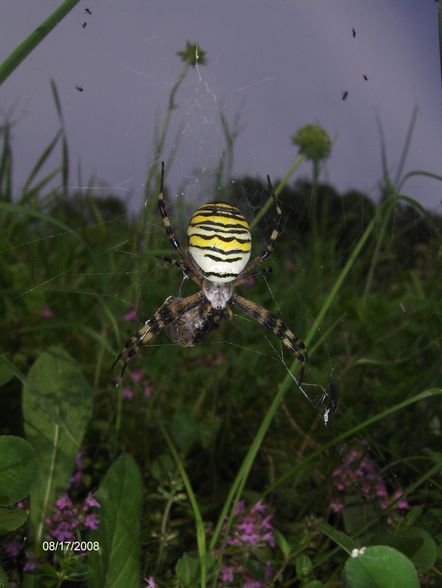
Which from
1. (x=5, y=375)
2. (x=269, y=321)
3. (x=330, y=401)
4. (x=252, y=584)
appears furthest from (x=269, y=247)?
(x=252, y=584)

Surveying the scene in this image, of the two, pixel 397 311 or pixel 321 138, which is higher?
pixel 321 138

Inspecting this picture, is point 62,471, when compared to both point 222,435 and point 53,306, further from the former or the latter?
point 53,306

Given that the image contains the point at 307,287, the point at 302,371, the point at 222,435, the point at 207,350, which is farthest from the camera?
the point at 307,287

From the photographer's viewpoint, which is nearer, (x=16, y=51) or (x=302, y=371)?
(x=16, y=51)

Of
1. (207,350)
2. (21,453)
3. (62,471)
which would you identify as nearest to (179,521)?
(62,471)

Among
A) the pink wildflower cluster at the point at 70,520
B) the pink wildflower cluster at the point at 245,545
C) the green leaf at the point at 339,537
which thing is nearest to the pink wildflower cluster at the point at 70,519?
the pink wildflower cluster at the point at 70,520

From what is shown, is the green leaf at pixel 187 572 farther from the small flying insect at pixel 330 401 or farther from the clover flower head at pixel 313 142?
the clover flower head at pixel 313 142

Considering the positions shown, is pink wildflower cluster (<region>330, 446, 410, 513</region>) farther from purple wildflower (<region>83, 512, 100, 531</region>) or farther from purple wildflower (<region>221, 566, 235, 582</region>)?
purple wildflower (<region>83, 512, 100, 531</region>)
